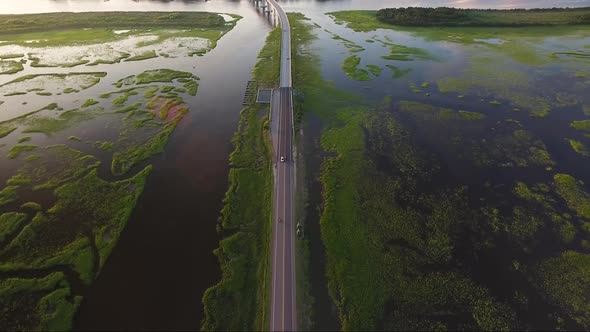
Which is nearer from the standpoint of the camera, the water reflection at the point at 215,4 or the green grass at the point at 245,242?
the green grass at the point at 245,242

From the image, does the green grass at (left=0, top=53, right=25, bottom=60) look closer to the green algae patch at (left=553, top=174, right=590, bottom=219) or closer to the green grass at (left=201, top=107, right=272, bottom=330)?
the green grass at (left=201, top=107, right=272, bottom=330)

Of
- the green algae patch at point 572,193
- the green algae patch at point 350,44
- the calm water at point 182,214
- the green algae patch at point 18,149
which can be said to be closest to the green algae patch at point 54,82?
the calm water at point 182,214

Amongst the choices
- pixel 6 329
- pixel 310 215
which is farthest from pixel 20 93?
pixel 310 215

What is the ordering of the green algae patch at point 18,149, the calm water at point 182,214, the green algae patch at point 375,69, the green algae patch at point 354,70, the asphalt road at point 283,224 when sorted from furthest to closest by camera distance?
the green algae patch at point 375,69 < the green algae patch at point 354,70 < the green algae patch at point 18,149 < the calm water at point 182,214 < the asphalt road at point 283,224

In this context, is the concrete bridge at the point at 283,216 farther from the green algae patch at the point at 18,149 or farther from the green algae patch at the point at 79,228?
the green algae patch at the point at 18,149

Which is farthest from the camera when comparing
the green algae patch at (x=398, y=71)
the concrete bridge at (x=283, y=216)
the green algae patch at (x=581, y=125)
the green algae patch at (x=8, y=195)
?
the green algae patch at (x=398, y=71)

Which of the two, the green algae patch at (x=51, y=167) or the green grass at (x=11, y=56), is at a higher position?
the green grass at (x=11, y=56)

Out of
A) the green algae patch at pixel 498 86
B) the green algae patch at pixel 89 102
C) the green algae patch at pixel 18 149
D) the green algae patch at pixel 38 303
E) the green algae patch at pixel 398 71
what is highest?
the green algae patch at pixel 398 71
